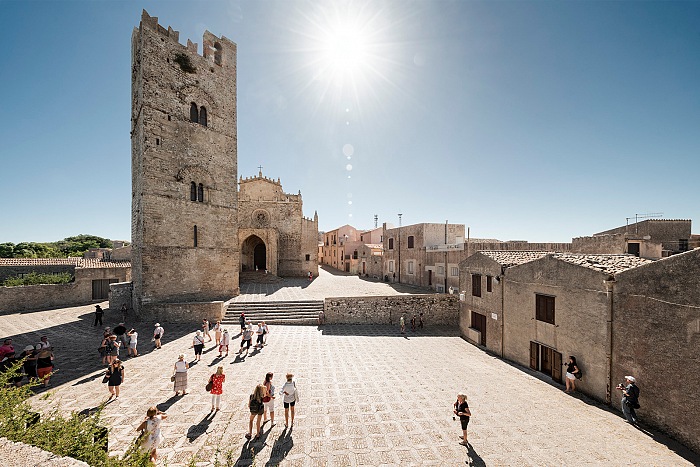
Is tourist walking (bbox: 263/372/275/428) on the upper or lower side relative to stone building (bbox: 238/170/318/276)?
lower

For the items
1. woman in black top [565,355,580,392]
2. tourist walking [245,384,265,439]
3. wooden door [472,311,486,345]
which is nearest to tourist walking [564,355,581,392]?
woman in black top [565,355,580,392]

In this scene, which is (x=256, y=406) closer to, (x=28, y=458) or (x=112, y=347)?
(x=28, y=458)

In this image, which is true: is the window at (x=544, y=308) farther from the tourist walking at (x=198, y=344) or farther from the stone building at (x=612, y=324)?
the tourist walking at (x=198, y=344)

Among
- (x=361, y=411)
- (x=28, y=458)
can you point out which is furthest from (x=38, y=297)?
(x=361, y=411)

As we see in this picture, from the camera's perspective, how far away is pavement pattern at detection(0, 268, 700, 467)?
21.1 feet

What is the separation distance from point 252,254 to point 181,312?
1858 cm

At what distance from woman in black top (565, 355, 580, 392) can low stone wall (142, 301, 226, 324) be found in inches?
686

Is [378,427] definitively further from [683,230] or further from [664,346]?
[683,230]

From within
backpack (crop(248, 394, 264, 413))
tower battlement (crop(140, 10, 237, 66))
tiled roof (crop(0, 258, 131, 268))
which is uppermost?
tower battlement (crop(140, 10, 237, 66))

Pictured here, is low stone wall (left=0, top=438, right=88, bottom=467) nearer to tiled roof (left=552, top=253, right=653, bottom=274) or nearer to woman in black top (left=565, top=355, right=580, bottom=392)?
woman in black top (left=565, top=355, right=580, bottom=392)

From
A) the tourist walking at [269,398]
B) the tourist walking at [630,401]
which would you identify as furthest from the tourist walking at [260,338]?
the tourist walking at [630,401]

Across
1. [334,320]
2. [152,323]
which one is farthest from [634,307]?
[152,323]

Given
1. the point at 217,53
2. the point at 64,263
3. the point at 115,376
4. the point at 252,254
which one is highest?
the point at 217,53

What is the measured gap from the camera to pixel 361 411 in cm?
818
